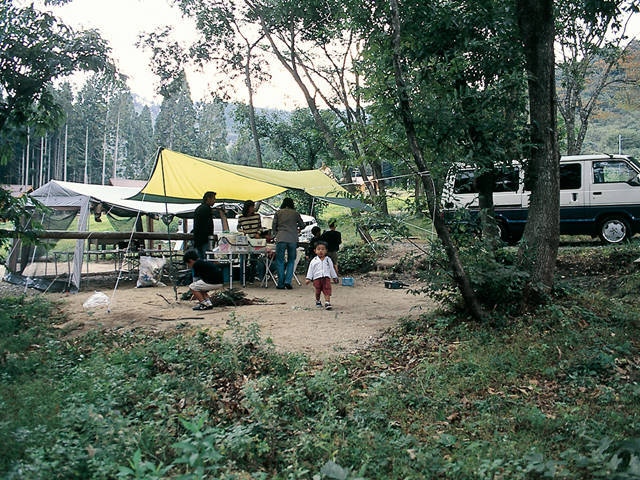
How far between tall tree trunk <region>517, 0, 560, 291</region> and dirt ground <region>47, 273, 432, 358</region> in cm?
164

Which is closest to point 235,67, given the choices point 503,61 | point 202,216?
point 202,216

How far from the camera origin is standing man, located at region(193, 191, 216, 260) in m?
8.76

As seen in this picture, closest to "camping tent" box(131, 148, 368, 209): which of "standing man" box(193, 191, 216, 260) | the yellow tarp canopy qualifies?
the yellow tarp canopy

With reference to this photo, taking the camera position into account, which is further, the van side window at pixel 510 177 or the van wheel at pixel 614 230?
the van wheel at pixel 614 230

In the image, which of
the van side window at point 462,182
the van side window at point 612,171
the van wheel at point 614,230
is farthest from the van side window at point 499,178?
the van wheel at point 614,230


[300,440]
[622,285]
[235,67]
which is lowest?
[300,440]

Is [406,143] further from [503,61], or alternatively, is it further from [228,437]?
[228,437]

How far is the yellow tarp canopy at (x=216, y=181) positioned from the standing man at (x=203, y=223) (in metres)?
0.59

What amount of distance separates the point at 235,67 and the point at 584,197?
10119 millimetres

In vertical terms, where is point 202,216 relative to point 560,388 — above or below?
above

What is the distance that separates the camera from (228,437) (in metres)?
3.39

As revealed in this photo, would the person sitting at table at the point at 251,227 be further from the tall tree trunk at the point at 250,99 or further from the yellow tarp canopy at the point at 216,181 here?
the tall tree trunk at the point at 250,99

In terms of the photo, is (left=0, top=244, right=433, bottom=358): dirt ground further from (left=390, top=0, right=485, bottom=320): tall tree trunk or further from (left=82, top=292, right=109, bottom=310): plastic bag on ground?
(left=390, top=0, right=485, bottom=320): tall tree trunk

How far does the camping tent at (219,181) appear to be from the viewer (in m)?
9.40
